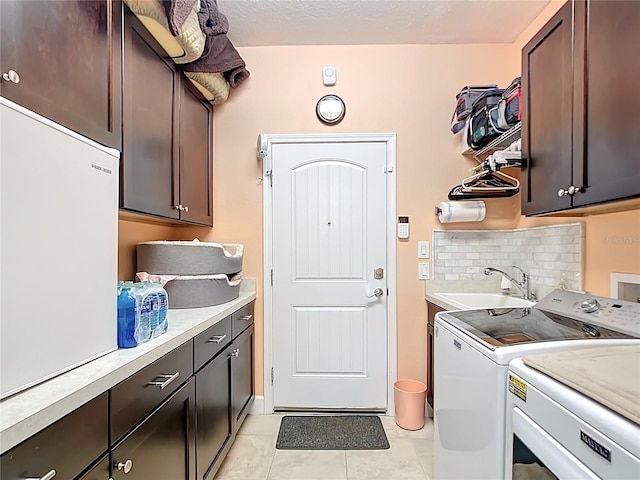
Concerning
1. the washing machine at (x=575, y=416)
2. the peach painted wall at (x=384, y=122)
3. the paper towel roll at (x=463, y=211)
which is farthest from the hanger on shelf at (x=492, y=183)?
the washing machine at (x=575, y=416)

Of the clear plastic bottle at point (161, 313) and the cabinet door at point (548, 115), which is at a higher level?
the cabinet door at point (548, 115)

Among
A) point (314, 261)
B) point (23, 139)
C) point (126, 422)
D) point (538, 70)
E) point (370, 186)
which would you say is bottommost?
point (126, 422)

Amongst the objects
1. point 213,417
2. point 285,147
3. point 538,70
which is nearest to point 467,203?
point 538,70

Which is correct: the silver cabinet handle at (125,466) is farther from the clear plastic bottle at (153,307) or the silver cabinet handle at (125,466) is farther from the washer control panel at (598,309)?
the washer control panel at (598,309)

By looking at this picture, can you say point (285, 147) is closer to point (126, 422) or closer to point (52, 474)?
point (126, 422)

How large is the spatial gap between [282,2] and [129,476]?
90.4 inches

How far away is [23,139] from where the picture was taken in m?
0.74

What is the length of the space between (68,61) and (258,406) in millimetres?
2217

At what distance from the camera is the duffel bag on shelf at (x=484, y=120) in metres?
1.96

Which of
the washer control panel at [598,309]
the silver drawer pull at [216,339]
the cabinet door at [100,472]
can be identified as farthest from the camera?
the silver drawer pull at [216,339]

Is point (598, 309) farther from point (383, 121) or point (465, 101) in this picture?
point (383, 121)

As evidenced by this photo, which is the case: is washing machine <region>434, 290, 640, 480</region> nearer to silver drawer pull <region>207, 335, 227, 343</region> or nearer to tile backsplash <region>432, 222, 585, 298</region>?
tile backsplash <region>432, 222, 585, 298</region>

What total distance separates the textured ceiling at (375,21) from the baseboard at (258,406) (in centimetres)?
248

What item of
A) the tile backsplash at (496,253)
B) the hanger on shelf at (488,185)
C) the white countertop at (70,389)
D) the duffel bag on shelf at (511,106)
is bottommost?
the white countertop at (70,389)
